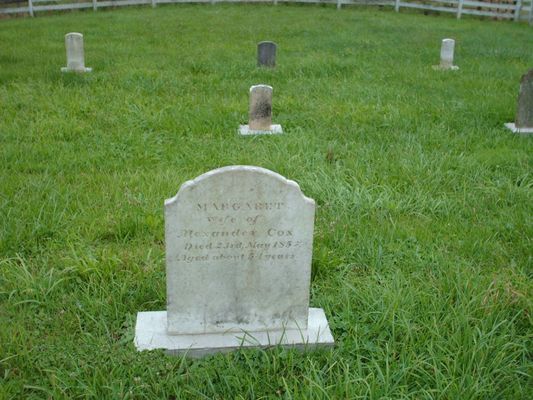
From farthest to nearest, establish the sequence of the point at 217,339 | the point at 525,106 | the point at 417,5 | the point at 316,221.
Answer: the point at 417,5 < the point at 525,106 < the point at 316,221 < the point at 217,339

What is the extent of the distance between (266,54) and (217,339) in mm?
7790

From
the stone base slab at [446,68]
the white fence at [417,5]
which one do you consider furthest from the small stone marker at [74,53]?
the white fence at [417,5]

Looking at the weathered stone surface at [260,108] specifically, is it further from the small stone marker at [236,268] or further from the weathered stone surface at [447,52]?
the weathered stone surface at [447,52]

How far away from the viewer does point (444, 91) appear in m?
9.38

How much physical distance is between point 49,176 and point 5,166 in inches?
21.4

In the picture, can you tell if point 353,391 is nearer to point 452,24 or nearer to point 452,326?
point 452,326

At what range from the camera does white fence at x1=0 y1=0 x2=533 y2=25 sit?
763 inches

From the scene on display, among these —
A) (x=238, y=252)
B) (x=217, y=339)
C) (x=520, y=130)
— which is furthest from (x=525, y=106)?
(x=217, y=339)

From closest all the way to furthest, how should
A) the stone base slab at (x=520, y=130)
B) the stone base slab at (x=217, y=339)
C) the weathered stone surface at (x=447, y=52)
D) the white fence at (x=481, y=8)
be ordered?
the stone base slab at (x=217, y=339), the stone base slab at (x=520, y=130), the weathered stone surface at (x=447, y=52), the white fence at (x=481, y=8)

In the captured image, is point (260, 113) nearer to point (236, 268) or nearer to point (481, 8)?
point (236, 268)

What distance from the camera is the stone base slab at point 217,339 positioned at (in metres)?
3.29

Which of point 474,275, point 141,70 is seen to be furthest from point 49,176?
point 141,70

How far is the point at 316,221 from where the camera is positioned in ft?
15.7

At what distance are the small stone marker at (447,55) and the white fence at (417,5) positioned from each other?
1026 cm
